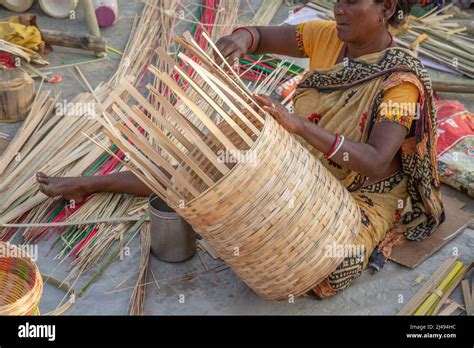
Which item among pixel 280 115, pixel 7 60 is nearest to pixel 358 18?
pixel 280 115

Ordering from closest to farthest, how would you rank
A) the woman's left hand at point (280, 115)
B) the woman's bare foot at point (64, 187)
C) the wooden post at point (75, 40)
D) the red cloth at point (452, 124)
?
the woman's left hand at point (280, 115) → the woman's bare foot at point (64, 187) → the red cloth at point (452, 124) → the wooden post at point (75, 40)

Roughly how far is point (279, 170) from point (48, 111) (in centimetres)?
170

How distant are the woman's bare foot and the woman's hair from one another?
52.5 inches

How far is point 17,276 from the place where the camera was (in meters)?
2.27

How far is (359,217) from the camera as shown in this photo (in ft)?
8.11

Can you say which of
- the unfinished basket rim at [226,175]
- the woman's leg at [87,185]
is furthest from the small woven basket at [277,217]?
the woman's leg at [87,185]

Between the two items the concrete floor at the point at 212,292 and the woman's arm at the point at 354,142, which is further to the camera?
the concrete floor at the point at 212,292

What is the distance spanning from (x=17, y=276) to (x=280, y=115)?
94 cm

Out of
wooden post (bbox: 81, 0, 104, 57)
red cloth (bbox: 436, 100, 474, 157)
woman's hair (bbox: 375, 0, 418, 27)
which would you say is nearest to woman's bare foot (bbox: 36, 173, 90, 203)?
woman's hair (bbox: 375, 0, 418, 27)

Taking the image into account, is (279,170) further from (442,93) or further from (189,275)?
(442,93)

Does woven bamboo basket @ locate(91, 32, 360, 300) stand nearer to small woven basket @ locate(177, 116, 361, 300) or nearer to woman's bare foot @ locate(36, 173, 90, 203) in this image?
small woven basket @ locate(177, 116, 361, 300)

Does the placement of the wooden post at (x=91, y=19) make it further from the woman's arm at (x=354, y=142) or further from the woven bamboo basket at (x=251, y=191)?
the woman's arm at (x=354, y=142)

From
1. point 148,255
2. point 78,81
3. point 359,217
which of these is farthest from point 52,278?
point 78,81

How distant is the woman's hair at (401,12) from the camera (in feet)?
7.98
